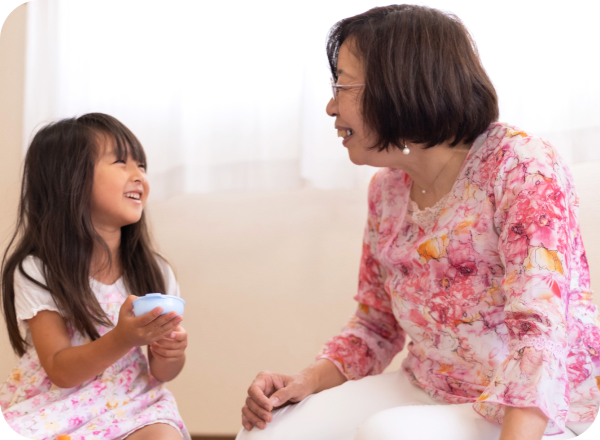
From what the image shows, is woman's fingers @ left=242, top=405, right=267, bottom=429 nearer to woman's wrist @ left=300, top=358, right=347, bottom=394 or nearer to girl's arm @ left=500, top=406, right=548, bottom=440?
woman's wrist @ left=300, top=358, right=347, bottom=394

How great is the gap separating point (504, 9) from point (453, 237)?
874mm

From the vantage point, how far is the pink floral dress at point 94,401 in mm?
1100

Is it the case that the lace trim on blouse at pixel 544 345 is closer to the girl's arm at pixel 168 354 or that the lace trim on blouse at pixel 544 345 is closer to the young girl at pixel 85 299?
the young girl at pixel 85 299

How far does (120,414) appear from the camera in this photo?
3.83 feet

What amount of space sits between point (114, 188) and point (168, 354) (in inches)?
15.9

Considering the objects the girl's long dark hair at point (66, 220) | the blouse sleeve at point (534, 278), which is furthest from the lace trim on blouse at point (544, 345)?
the girl's long dark hair at point (66, 220)

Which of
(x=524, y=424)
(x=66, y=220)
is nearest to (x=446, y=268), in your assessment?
(x=524, y=424)

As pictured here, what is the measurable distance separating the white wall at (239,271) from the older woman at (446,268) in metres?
0.48

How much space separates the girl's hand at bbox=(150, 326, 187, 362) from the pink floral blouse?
32 centimetres

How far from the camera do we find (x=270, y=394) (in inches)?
44.0

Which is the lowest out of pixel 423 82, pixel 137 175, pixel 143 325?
pixel 143 325

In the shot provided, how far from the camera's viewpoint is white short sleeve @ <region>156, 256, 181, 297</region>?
1456 millimetres

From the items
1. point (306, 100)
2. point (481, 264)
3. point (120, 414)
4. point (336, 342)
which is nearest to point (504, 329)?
point (481, 264)

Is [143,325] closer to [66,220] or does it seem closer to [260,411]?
[260,411]
